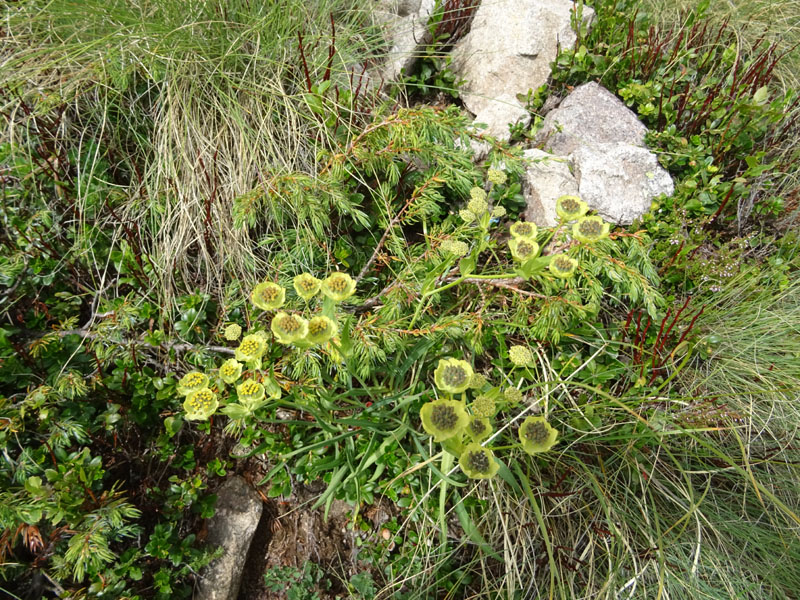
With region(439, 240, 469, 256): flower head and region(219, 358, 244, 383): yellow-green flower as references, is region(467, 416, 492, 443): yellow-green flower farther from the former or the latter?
region(219, 358, 244, 383): yellow-green flower

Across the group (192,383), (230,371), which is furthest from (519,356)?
(192,383)

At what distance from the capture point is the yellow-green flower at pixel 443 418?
129 centimetres

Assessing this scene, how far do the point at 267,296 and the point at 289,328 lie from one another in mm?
196

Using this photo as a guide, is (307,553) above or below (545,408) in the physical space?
below

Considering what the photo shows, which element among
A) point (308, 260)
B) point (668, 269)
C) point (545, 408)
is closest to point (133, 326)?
point (308, 260)

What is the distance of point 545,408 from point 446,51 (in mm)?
2343

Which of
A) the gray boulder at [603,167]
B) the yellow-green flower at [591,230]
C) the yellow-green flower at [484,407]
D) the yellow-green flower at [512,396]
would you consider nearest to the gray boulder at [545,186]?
the gray boulder at [603,167]

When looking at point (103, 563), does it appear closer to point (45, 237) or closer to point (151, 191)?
point (45, 237)

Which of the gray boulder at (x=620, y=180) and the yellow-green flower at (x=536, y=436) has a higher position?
the gray boulder at (x=620, y=180)

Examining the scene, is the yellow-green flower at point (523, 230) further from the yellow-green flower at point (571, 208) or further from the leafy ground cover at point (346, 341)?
the yellow-green flower at point (571, 208)

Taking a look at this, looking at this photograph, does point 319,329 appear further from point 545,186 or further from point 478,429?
point 545,186

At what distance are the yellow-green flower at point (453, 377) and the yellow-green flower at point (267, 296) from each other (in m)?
0.56

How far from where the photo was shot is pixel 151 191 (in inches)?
84.2

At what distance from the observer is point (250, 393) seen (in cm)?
145
